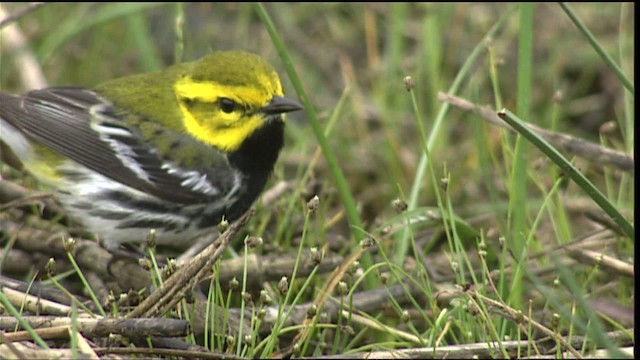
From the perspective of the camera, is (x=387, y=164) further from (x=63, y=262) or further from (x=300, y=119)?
(x=63, y=262)

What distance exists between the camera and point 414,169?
4250mm

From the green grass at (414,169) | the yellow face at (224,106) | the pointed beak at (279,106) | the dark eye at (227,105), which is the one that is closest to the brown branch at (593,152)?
the green grass at (414,169)

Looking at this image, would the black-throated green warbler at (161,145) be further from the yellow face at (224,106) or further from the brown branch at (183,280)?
the brown branch at (183,280)

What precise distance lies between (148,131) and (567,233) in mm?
1381

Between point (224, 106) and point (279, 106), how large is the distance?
216 mm

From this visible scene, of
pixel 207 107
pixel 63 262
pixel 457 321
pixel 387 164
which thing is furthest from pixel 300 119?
pixel 457 321

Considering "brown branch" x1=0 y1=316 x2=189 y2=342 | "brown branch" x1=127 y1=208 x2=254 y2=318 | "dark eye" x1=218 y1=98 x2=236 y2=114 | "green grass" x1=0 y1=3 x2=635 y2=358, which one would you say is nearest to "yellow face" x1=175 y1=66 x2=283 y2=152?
"dark eye" x1=218 y1=98 x2=236 y2=114

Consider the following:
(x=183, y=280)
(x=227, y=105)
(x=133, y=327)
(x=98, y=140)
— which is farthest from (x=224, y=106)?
(x=133, y=327)

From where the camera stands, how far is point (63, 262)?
317 centimetres

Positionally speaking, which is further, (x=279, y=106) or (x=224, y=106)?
(x=224, y=106)

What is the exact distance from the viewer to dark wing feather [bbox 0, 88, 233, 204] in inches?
131

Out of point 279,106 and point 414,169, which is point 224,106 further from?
point 414,169

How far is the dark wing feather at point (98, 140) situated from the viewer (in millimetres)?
3318

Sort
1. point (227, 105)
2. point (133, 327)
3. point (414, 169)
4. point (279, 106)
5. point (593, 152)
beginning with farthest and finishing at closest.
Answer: point (414, 169), point (227, 105), point (279, 106), point (593, 152), point (133, 327)
